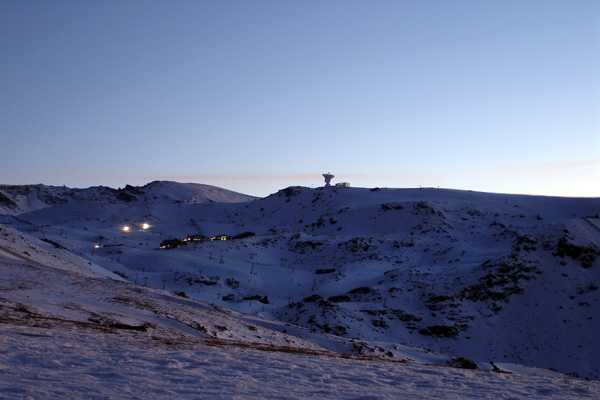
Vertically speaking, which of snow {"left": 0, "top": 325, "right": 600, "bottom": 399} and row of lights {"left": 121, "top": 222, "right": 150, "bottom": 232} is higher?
snow {"left": 0, "top": 325, "right": 600, "bottom": 399}

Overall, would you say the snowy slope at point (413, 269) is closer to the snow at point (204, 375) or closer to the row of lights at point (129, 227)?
the row of lights at point (129, 227)

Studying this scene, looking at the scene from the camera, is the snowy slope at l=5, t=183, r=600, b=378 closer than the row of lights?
Yes

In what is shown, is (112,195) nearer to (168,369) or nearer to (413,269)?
(413,269)

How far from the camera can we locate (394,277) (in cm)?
3831

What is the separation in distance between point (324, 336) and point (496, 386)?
1117cm

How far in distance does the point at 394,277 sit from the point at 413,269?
7.05 ft

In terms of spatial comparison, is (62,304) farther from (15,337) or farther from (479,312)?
(479,312)

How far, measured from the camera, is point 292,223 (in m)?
71.8

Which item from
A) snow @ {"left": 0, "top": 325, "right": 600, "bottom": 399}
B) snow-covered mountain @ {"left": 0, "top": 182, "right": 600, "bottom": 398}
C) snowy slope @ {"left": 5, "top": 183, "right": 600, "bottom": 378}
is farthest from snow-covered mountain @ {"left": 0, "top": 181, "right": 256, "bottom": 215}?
snow @ {"left": 0, "top": 325, "right": 600, "bottom": 399}

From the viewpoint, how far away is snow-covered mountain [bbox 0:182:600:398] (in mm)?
23062

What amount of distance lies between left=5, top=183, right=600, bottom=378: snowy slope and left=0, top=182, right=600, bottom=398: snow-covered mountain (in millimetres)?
104

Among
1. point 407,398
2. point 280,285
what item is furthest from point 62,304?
point 280,285

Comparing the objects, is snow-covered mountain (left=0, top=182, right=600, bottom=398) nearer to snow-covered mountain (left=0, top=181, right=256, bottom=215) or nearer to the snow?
the snow

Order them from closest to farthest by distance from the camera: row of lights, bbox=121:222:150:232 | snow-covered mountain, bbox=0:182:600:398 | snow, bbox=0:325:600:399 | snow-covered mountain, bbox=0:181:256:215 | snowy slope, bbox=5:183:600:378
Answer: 1. snow, bbox=0:325:600:399
2. snow-covered mountain, bbox=0:182:600:398
3. snowy slope, bbox=5:183:600:378
4. row of lights, bbox=121:222:150:232
5. snow-covered mountain, bbox=0:181:256:215
